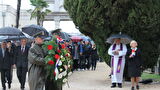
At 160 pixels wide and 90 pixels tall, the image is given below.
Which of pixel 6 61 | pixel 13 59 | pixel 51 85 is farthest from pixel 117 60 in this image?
pixel 51 85

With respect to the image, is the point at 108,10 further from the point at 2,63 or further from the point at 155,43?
the point at 2,63

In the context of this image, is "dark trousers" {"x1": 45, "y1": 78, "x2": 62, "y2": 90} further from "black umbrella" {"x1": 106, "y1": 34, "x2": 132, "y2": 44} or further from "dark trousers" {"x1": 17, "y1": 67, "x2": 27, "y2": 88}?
"black umbrella" {"x1": 106, "y1": 34, "x2": 132, "y2": 44}

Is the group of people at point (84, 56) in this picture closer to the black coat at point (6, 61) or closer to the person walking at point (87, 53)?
the person walking at point (87, 53)

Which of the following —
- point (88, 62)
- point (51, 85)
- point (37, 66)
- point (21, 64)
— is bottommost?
point (88, 62)

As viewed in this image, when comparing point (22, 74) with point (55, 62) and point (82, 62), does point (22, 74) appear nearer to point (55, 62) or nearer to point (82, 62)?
point (55, 62)

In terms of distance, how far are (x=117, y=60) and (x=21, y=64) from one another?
11.2ft

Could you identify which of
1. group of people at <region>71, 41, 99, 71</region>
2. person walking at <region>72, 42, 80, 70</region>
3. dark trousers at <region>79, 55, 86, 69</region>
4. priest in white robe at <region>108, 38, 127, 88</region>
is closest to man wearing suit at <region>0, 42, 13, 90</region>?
priest in white robe at <region>108, 38, 127, 88</region>

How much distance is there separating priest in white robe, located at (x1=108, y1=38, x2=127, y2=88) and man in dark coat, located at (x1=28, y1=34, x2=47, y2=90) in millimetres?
6533

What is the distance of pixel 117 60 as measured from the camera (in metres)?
14.9

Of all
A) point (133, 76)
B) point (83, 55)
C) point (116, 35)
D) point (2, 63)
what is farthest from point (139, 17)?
point (83, 55)

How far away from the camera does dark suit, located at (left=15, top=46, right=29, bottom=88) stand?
1419 cm

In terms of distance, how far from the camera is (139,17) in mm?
14898

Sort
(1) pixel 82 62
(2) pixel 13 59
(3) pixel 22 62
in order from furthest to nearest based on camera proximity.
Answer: (1) pixel 82 62
(2) pixel 13 59
(3) pixel 22 62

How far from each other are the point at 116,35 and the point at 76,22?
1935 millimetres
